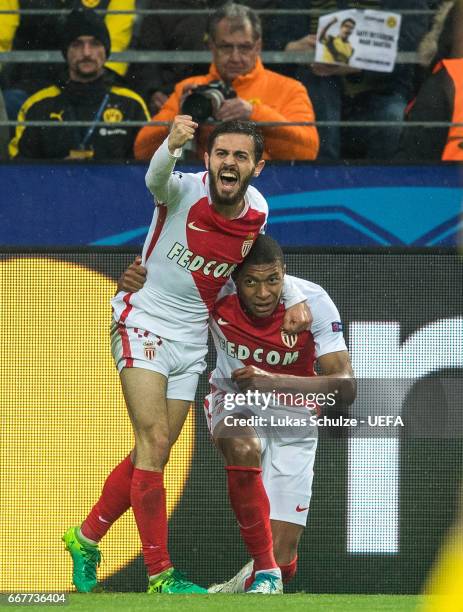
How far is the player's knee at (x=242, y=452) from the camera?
622cm

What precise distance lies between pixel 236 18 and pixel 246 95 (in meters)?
0.42

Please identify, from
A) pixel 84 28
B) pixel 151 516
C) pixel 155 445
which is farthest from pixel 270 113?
pixel 151 516

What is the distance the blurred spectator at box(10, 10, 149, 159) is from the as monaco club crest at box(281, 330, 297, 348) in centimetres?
163

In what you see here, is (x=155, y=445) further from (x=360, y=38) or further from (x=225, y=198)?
(x=360, y=38)

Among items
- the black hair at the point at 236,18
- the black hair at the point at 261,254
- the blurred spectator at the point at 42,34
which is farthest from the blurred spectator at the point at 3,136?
the black hair at the point at 261,254

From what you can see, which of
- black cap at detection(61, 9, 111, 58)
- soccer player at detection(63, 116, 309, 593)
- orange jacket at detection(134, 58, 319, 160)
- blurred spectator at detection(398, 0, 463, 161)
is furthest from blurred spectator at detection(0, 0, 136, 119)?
soccer player at detection(63, 116, 309, 593)

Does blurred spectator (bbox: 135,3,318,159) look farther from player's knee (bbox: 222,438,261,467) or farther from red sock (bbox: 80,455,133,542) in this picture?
red sock (bbox: 80,455,133,542)

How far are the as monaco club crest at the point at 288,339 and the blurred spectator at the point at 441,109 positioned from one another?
126 cm

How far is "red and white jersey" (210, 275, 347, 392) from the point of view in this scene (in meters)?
6.56

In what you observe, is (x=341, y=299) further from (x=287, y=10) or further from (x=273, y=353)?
(x=287, y=10)

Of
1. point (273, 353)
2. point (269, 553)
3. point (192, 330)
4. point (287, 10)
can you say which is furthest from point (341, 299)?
point (287, 10)

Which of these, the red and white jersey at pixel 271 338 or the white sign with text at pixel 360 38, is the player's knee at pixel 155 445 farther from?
the white sign with text at pixel 360 38

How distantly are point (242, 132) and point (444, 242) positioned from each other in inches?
57.4

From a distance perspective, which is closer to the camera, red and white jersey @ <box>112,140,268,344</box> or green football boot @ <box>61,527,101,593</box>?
red and white jersey @ <box>112,140,268,344</box>
